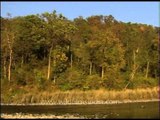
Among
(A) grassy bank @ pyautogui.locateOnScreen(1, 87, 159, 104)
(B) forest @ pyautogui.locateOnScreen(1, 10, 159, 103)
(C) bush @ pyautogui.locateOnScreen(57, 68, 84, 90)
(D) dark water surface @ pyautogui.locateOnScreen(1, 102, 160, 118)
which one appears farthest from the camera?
(B) forest @ pyautogui.locateOnScreen(1, 10, 159, 103)

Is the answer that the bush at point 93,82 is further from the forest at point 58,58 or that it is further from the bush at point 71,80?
the bush at point 71,80

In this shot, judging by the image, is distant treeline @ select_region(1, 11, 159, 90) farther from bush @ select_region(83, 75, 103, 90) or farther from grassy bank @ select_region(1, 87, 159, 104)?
grassy bank @ select_region(1, 87, 159, 104)

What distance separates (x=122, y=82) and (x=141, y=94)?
7.66m

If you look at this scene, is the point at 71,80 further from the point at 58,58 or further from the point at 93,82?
the point at 58,58

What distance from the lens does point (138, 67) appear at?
75250 mm

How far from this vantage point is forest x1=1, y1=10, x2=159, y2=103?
208 ft

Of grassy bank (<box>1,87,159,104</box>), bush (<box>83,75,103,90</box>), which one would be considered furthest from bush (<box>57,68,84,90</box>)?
grassy bank (<box>1,87,159,104</box>)

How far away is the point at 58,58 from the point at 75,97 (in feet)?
45.0

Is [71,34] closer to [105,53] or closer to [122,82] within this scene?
[105,53]

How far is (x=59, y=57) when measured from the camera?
66688 millimetres

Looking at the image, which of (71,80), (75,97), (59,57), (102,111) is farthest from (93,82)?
(102,111)

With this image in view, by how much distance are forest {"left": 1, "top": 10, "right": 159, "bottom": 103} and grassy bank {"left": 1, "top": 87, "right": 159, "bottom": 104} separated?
4.17 m

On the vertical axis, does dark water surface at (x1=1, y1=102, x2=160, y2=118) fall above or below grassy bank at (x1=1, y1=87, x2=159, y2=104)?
above

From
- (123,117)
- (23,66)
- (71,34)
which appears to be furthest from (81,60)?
(123,117)
